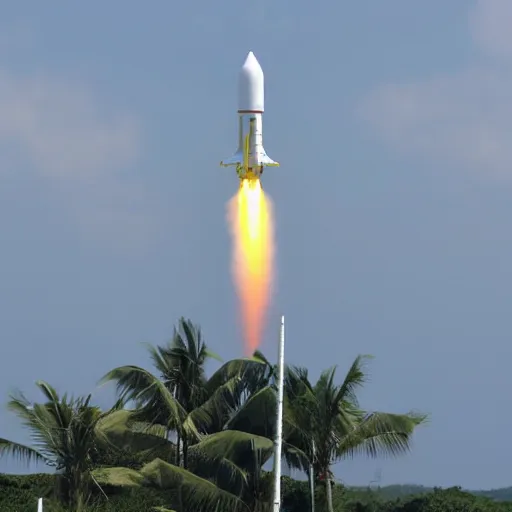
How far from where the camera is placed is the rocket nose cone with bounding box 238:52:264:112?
67.8 m

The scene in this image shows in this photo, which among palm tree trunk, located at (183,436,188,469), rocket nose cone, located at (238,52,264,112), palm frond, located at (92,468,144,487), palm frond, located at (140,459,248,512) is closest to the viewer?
palm frond, located at (140,459,248,512)

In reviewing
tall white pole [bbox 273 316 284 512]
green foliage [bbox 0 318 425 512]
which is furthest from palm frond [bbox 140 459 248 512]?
tall white pole [bbox 273 316 284 512]

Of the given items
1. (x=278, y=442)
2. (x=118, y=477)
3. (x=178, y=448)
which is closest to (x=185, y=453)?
(x=178, y=448)

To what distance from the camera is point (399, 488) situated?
2247 inches

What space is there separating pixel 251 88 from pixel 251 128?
1.51 metres

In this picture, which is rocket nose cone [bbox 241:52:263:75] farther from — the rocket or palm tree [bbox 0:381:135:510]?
palm tree [bbox 0:381:135:510]

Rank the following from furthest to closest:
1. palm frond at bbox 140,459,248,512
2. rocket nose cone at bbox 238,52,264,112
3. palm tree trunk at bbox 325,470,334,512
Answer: rocket nose cone at bbox 238,52,264,112
palm frond at bbox 140,459,248,512
palm tree trunk at bbox 325,470,334,512

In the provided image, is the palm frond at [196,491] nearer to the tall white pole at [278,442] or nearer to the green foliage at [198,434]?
the green foliage at [198,434]

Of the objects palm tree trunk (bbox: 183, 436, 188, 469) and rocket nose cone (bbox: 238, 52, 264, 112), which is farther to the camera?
rocket nose cone (bbox: 238, 52, 264, 112)

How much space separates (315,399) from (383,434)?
2.34 m

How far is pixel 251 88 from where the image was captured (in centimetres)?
6794

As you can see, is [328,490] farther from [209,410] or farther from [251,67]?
[251,67]

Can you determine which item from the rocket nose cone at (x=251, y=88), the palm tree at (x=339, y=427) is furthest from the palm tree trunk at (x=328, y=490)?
the rocket nose cone at (x=251, y=88)

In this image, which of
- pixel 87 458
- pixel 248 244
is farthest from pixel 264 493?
pixel 248 244
